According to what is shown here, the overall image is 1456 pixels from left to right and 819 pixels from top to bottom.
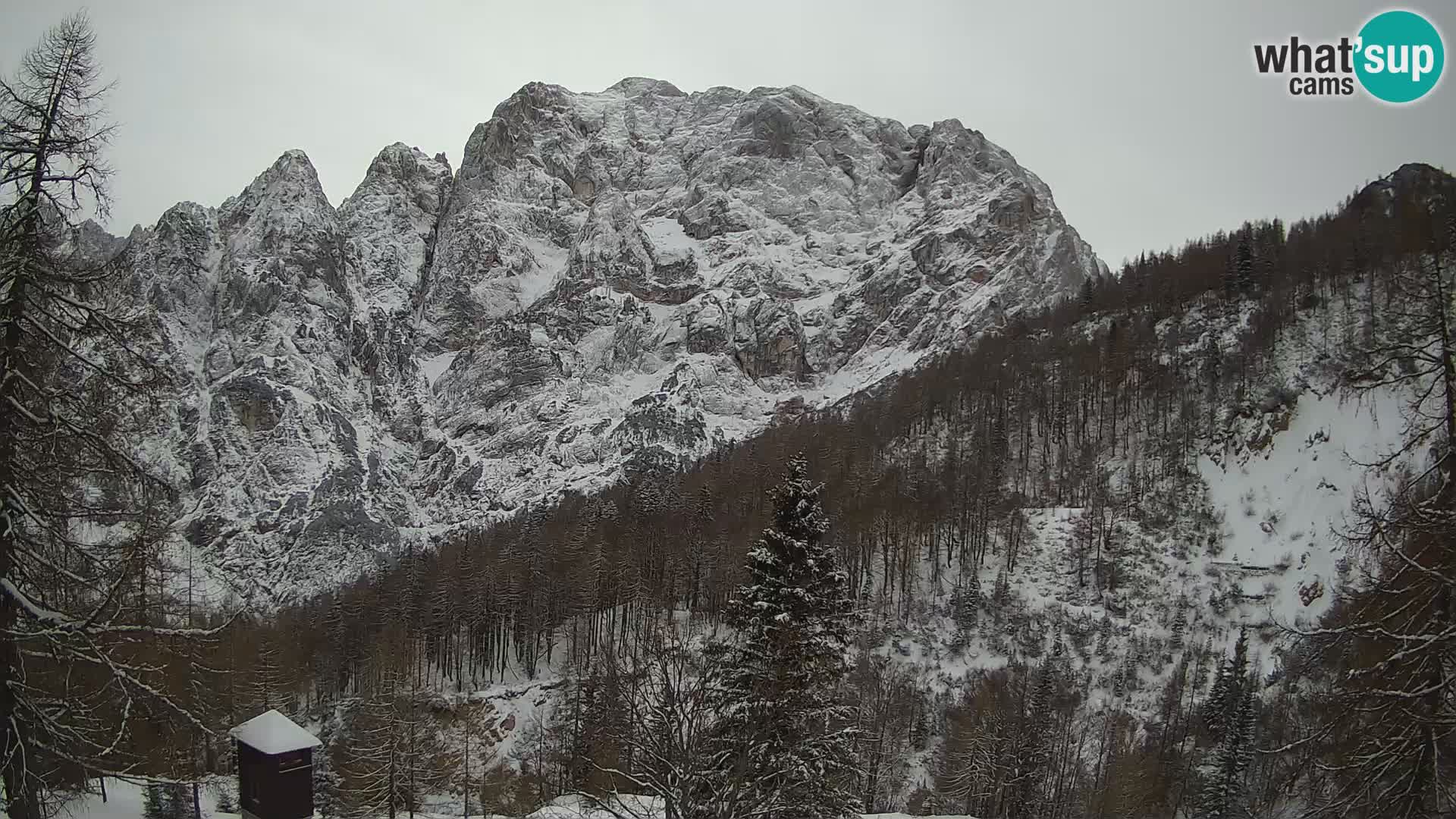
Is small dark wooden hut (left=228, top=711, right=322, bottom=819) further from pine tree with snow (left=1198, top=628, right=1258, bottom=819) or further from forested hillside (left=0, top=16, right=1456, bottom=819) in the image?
pine tree with snow (left=1198, top=628, right=1258, bottom=819)

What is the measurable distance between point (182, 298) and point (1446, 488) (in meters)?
209

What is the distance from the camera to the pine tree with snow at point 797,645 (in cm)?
1614

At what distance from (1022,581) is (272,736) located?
176 ft

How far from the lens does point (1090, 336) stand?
10069cm

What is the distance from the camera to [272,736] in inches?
882

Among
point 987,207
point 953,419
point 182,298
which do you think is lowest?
point 953,419

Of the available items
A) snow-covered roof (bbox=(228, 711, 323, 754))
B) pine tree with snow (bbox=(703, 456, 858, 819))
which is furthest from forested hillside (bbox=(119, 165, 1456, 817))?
snow-covered roof (bbox=(228, 711, 323, 754))

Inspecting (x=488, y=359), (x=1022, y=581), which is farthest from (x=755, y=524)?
(x=488, y=359)

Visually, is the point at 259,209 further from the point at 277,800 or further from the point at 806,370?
the point at 277,800

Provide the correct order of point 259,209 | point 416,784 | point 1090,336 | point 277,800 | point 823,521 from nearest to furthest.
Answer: point 823,521 < point 277,800 < point 416,784 < point 1090,336 < point 259,209

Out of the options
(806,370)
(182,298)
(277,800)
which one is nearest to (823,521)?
(277,800)

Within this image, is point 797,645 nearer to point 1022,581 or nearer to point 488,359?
point 1022,581

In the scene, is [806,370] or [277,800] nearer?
[277,800]

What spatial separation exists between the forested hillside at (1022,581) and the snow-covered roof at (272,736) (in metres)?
8.78
